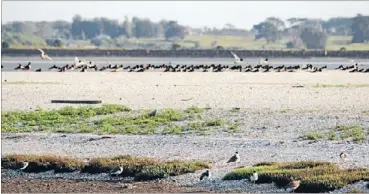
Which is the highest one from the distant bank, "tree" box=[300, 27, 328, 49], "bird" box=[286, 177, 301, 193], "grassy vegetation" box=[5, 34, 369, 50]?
"bird" box=[286, 177, 301, 193]

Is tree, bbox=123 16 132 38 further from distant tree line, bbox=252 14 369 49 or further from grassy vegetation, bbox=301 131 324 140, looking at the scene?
grassy vegetation, bbox=301 131 324 140

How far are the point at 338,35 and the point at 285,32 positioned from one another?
1128 centimetres

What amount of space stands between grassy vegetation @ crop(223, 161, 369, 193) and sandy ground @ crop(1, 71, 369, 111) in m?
8.91

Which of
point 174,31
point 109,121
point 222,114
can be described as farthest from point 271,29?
point 109,121

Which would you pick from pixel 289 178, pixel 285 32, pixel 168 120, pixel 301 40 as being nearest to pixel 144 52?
pixel 301 40

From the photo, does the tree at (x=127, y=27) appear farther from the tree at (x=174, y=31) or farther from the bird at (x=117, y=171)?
the bird at (x=117, y=171)

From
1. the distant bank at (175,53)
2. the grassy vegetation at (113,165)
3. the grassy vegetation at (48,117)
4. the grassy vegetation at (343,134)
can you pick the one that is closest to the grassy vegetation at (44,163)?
the grassy vegetation at (113,165)

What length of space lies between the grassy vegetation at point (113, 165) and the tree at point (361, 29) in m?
55.8

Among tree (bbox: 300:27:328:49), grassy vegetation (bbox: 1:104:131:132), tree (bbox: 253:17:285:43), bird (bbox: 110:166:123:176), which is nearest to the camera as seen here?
bird (bbox: 110:166:123:176)

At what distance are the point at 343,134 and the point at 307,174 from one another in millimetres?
4963

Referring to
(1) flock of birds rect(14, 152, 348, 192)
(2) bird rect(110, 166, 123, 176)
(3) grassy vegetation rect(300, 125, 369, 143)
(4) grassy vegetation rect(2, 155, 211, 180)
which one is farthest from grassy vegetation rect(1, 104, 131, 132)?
(2) bird rect(110, 166, 123, 176)

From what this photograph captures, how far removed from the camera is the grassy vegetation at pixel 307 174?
15564mm

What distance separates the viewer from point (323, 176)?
15977mm

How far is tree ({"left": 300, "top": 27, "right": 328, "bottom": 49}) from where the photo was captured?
107m
